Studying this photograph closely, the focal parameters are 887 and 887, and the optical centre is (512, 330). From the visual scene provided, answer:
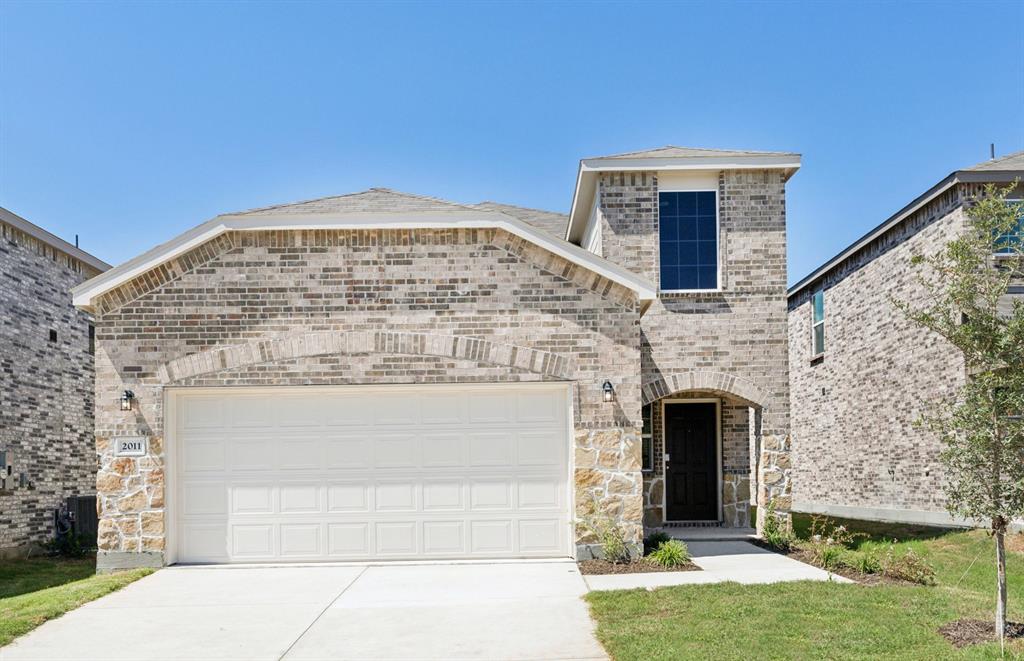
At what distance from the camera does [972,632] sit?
304 inches

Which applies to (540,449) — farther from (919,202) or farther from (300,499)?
(919,202)

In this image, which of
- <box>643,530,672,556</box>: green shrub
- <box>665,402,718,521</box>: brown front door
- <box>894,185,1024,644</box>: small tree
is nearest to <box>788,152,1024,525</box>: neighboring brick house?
<box>665,402,718,521</box>: brown front door

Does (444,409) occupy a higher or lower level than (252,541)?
higher

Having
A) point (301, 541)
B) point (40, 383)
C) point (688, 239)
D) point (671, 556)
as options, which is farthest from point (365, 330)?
point (40, 383)

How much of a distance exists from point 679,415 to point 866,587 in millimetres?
7339

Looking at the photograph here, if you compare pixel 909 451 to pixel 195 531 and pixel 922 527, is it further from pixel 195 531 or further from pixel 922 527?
pixel 195 531

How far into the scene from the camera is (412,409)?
478 inches

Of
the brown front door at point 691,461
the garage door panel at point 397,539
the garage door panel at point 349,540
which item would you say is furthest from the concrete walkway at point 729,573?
the brown front door at point 691,461

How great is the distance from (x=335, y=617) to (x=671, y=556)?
14.9 ft

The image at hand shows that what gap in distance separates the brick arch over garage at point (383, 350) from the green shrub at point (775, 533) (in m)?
4.24

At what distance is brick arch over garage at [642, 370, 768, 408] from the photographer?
1418cm

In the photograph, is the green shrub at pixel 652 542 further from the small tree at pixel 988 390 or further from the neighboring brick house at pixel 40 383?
the neighboring brick house at pixel 40 383

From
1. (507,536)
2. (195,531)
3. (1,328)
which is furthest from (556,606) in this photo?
(1,328)

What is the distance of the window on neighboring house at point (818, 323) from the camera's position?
72.3 ft
